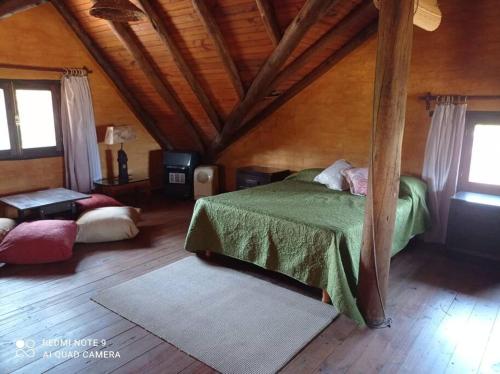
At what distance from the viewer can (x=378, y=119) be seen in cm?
215

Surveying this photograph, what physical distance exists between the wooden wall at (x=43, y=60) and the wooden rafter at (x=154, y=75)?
989 mm

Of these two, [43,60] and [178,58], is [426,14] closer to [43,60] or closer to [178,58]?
[178,58]

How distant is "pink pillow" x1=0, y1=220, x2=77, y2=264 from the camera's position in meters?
3.20

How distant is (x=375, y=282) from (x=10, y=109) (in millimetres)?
4621

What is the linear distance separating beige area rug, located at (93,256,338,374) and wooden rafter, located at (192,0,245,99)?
2.19m

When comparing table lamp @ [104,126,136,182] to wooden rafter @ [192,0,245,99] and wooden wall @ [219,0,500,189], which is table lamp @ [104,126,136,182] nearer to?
wooden wall @ [219,0,500,189]

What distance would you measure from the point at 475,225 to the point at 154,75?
13.2 ft

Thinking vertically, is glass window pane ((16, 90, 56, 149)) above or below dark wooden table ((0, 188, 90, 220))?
above

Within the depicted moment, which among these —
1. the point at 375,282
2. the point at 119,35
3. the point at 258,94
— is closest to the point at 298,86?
the point at 258,94

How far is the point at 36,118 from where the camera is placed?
15.7 ft

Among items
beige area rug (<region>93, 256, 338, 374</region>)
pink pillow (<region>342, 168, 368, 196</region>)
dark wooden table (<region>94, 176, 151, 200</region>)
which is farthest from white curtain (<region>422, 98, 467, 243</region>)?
dark wooden table (<region>94, 176, 151, 200</region>)

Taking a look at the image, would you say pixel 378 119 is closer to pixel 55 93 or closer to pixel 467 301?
pixel 467 301

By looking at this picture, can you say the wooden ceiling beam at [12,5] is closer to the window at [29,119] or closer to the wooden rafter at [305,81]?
the window at [29,119]

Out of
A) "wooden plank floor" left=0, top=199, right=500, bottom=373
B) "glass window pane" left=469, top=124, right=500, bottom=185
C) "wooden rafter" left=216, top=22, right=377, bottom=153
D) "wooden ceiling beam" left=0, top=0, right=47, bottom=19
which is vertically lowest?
"wooden plank floor" left=0, top=199, right=500, bottom=373
